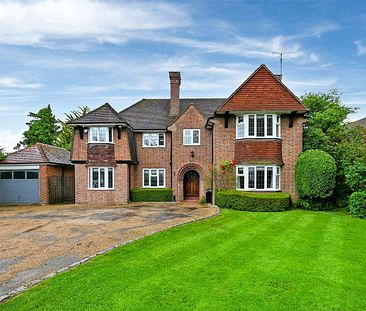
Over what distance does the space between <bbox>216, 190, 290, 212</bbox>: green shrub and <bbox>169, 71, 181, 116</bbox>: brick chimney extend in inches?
441

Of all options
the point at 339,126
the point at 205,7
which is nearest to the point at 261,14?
the point at 205,7

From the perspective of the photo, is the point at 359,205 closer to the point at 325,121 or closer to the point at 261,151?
the point at 261,151

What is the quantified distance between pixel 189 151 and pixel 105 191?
7.07m

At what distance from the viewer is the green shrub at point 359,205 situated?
59.1 feet

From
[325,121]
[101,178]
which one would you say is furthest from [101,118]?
[325,121]

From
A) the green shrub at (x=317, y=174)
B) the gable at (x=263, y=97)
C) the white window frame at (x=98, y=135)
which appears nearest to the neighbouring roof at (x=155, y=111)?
the white window frame at (x=98, y=135)

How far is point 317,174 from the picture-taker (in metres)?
20.7

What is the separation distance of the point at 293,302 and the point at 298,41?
1550cm

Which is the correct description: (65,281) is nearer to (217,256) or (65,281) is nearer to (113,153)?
(217,256)

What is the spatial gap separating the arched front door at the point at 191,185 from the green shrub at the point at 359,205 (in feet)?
41.5

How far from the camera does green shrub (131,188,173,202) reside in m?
27.3

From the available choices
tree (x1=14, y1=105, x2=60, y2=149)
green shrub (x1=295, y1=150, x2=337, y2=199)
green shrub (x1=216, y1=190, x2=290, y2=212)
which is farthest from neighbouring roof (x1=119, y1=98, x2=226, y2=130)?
tree (x1=14, y1=105, x2=60, y2=149)

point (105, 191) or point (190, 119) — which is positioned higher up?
point (190, 119)

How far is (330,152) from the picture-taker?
22.7 metres
